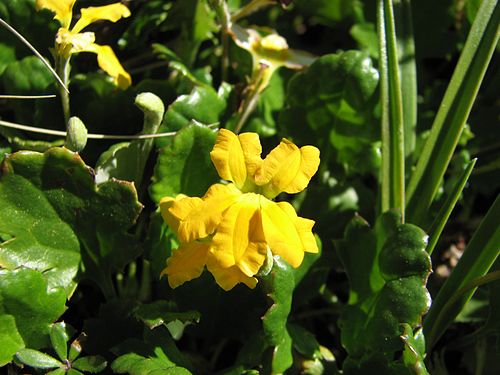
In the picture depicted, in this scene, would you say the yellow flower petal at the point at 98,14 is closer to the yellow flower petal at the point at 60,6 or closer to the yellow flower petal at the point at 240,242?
the yellow flower petal at the point at 60,6

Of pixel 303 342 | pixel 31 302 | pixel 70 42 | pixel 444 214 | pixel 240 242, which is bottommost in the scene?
pixel 303 342

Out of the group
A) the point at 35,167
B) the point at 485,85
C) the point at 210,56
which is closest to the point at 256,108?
the point at 210,56

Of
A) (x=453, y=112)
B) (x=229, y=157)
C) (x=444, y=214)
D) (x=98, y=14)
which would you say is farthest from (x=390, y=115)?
(x=98, y=14)

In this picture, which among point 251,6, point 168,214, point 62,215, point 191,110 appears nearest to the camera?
point 168,214

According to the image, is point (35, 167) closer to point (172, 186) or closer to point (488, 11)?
point (172, 186)

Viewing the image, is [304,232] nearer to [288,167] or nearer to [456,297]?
[288,167]

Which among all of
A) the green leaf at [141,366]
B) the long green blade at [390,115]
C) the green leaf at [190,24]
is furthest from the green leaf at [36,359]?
the green leaf at [190,24]
